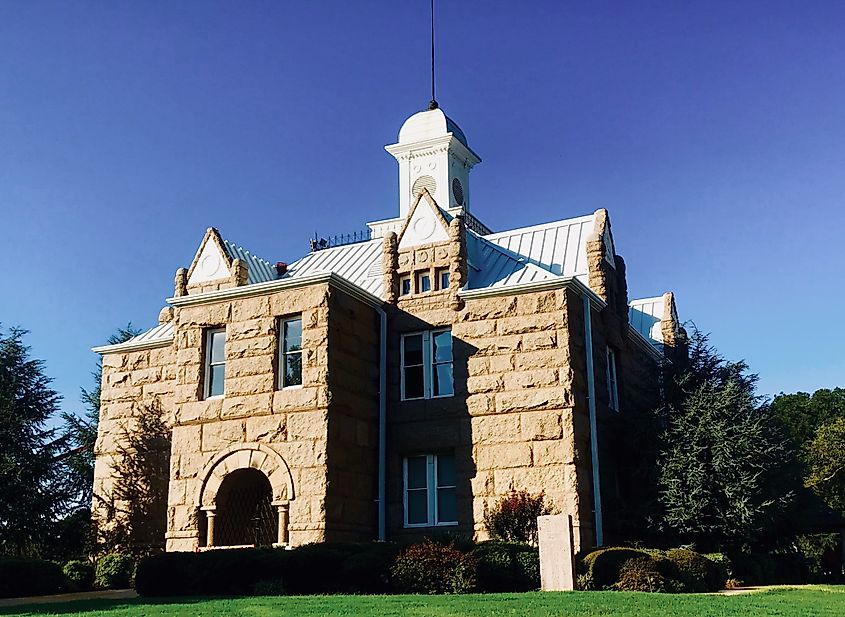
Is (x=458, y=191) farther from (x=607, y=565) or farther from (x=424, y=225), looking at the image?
(x=607, y=565)

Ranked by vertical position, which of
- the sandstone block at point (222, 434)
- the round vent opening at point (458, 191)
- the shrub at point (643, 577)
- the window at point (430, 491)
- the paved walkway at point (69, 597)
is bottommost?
the paved walkway at point (69, 597)

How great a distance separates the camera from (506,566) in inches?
751

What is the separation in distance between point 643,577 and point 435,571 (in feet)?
13.2

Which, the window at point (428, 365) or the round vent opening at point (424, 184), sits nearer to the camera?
the window at point (428, 365)

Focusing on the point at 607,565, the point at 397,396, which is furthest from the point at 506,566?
the point at 397,396

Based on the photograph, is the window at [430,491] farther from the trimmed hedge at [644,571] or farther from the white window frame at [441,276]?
the trimmed hedge at [644,571]

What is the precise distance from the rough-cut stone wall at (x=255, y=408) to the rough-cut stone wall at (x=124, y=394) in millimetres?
3232

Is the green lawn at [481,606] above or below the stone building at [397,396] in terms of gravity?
below

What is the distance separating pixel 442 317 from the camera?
25625mm

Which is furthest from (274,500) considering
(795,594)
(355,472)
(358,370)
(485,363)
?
(795,594)

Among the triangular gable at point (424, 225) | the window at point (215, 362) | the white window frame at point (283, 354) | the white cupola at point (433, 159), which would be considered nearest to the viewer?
the white window frame at point (283, 354)

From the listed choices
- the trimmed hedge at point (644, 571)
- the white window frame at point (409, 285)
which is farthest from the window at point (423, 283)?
the trimmed hedge at point (644, 571)

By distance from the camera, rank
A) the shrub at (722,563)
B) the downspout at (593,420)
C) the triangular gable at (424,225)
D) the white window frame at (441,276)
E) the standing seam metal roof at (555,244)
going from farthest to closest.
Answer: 1. the standing seam metal roof at (555,244)
2. the triangular gable at (424,225)
3. the white window frame at (441,276)
4. the downspout at (593,420)
5. the shrub at (722,563)

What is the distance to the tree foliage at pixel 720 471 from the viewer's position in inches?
936
